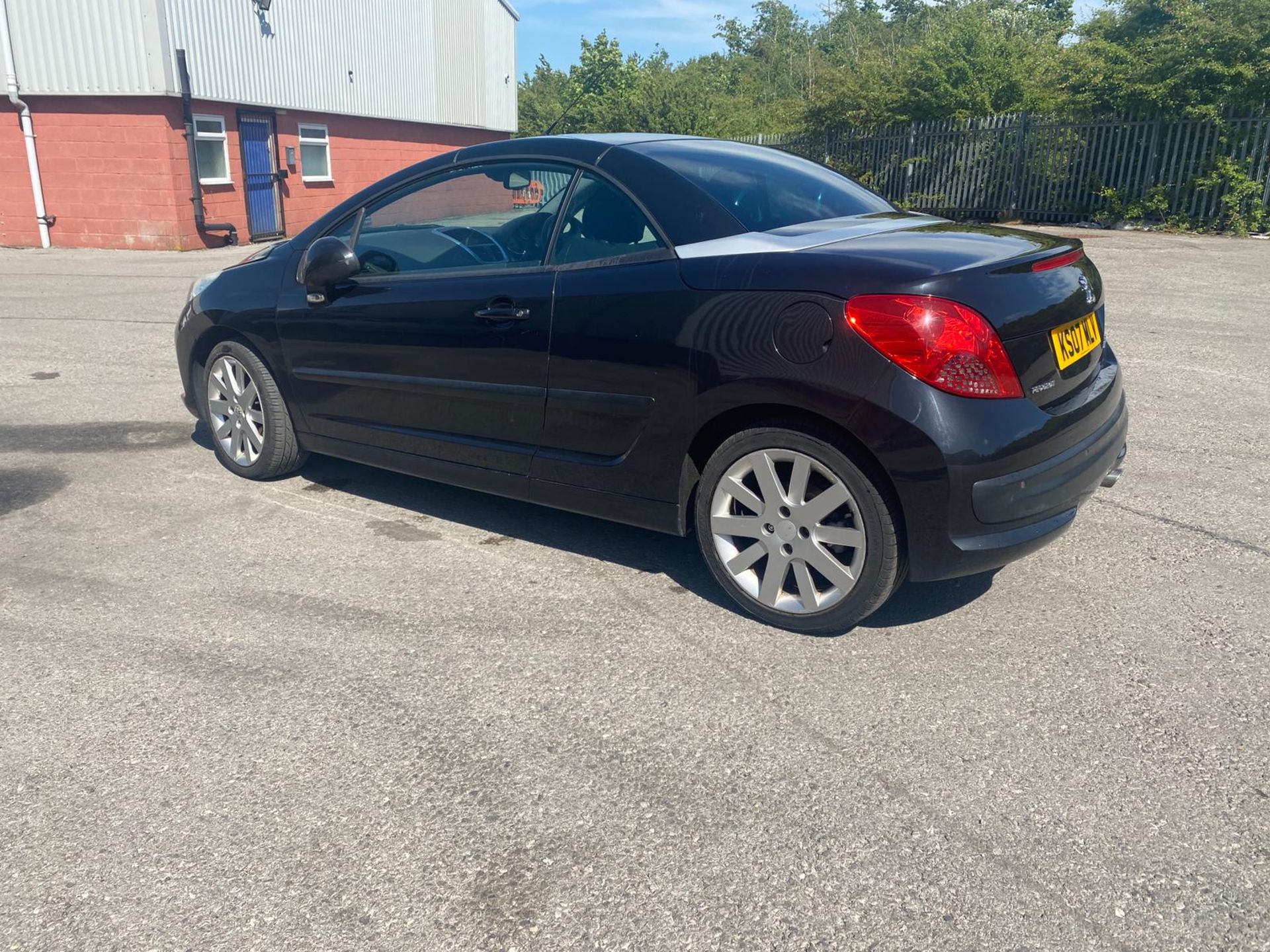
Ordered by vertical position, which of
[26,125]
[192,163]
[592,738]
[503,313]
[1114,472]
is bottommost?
[592,738]

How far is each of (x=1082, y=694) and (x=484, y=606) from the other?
203cm

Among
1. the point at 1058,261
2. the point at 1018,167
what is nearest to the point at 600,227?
the point at 1058,261

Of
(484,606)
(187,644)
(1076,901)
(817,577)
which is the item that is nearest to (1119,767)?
(1076,901)

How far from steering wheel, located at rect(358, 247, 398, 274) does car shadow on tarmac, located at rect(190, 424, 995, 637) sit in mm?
1109

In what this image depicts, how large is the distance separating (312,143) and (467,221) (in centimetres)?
2039

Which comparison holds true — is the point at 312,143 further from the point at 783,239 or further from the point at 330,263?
the point at 783,239

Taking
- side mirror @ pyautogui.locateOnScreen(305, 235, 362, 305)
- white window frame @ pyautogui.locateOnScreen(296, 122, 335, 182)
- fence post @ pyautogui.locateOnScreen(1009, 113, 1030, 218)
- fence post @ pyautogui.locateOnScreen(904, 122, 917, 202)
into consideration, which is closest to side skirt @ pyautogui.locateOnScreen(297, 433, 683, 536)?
side mirror @ pyautogui.locateOnScreen(305, 235, 362, 305)

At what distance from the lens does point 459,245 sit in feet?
14.5

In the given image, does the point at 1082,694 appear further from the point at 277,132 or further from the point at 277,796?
the point at 277,132

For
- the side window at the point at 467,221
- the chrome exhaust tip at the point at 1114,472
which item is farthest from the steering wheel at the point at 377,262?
the chrome exhaust tip at the point at 1114,472

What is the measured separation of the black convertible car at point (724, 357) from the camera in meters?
3.22

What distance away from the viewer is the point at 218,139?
19453 millimetres

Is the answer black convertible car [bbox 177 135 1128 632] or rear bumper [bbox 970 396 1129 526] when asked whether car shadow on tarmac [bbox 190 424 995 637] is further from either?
rear bumper [bbox 970 396 1129 526]

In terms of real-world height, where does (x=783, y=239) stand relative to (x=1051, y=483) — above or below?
above
